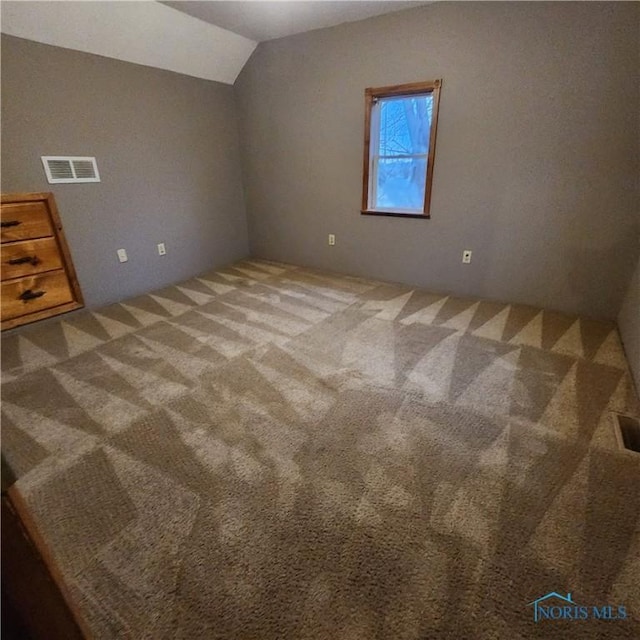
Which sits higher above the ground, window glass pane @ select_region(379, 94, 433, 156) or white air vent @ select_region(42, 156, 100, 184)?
window glass pane @ select_region(379, 94, 433, 156)

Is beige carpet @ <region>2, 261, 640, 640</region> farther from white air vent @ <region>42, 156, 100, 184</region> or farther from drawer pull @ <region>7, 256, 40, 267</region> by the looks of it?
white air vent @ <region>42, 156, 100, 184</region>

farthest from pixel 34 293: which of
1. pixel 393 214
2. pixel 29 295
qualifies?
pixel 393 214

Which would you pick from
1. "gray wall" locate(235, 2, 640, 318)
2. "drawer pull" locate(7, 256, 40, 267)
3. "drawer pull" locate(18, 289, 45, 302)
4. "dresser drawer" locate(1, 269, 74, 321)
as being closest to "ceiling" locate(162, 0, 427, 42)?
"gray wall" locate(235, 2, 640, 318)

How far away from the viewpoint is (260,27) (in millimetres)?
2975

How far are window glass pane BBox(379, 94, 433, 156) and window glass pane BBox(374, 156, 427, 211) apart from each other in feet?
0.28

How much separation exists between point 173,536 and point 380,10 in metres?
3.65

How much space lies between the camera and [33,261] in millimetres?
2592

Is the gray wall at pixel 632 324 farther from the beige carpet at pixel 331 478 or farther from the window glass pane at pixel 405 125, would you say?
the window glass pane at pixel 405 125

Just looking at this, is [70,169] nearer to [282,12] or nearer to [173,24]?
[173,24]

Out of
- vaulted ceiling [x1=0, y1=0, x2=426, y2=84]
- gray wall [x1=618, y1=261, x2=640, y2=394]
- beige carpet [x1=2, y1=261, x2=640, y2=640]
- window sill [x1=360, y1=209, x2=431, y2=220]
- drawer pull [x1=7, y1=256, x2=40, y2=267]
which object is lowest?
beige carpet [x1=2, y1=261, x2=640, y2=640]

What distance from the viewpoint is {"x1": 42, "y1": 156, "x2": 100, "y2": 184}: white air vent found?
255 centimetres

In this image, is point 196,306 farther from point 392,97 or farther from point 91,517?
point 392,97

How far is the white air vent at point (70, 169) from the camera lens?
8.38 feet

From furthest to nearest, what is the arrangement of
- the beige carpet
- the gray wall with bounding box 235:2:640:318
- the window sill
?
the window sill
the gray wall with bounding box 235:2:640:318
the beige carpet
